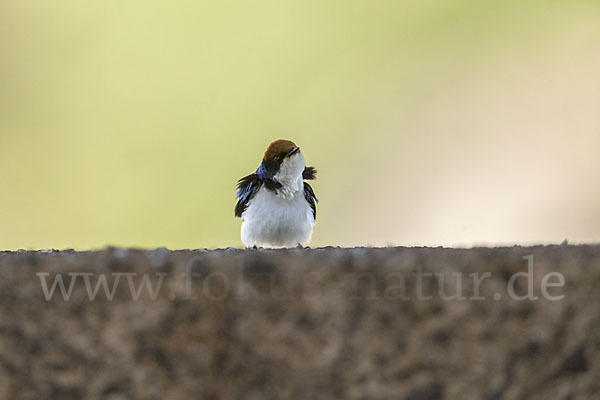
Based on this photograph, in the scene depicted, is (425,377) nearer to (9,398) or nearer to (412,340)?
(412,340)

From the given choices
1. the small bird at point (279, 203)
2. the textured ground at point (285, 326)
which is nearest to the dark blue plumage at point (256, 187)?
the small bird at point (279, 203)

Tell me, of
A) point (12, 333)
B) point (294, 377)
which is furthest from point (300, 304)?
point (12, 333)

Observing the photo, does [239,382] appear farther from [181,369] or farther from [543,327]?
[543,327]

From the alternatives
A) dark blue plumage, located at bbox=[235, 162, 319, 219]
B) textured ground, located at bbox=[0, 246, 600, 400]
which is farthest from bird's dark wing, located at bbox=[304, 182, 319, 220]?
textured ground, located at bbox=[0, 246, 600, 400]

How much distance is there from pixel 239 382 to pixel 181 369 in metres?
0.03

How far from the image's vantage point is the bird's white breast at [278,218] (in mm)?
1059

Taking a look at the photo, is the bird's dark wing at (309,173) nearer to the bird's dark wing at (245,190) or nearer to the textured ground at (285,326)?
the bird's dark wing at (245,190)

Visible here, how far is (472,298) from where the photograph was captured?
317 millimetres

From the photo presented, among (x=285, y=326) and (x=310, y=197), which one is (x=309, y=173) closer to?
(x=310, y=197)

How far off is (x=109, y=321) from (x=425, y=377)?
0.52 ft

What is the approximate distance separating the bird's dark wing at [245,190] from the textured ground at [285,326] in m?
0.78

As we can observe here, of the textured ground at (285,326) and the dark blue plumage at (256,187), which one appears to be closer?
the textured ground at (285,326)

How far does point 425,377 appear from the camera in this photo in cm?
32

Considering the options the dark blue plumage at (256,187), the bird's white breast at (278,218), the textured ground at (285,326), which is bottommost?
the textured ground at (285,326)
